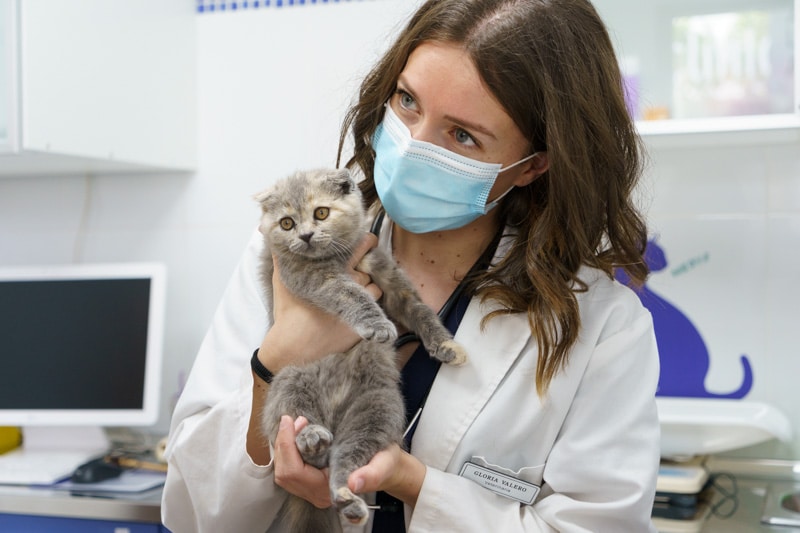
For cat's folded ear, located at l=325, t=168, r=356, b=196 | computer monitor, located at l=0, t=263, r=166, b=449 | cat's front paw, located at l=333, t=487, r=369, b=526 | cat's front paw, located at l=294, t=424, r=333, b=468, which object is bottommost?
computer monitor, located at l=0, t=263, r=166, b=449

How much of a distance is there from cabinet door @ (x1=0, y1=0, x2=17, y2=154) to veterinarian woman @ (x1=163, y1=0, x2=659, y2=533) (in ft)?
3.33

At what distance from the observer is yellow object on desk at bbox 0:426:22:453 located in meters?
2.60

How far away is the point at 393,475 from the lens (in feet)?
4.18

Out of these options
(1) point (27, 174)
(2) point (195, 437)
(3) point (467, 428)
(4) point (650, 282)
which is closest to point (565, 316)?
(3) point (467, 428)

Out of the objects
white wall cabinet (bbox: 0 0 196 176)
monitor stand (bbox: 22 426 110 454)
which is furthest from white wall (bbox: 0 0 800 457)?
monitor stand (bbox: 22 426 110 454)

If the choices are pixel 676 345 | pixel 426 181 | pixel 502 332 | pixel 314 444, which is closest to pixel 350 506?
pixel 314 444

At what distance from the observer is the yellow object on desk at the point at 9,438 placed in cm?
260

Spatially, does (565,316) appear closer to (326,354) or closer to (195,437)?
(326,354)

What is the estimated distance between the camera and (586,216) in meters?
1.46

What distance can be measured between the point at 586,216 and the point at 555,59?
28cm

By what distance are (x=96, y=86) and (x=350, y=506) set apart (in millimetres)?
1663

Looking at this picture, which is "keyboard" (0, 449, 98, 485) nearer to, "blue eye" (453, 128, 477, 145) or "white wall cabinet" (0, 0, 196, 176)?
"white wall cabinet" (0, 0, 196, 176)

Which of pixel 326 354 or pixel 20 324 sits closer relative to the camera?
pixel 326 354

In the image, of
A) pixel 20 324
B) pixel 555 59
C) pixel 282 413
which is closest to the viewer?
pixel 282 413
